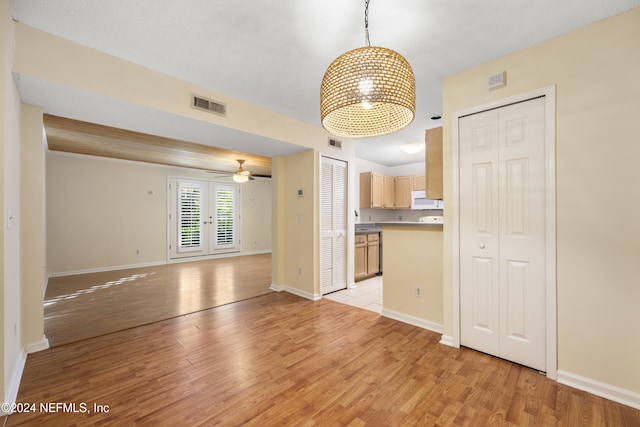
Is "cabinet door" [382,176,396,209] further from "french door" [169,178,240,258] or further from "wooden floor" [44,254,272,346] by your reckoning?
"french door" [169,178,240,258]

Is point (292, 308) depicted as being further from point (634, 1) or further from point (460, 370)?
point (634, 1)

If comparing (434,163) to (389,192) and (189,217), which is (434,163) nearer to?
(389,192)

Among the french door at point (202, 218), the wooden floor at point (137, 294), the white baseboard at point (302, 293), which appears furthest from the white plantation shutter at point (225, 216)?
the white baseboard at point (302, 293)

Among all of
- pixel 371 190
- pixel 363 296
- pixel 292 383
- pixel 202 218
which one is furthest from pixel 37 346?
pixel 371 190

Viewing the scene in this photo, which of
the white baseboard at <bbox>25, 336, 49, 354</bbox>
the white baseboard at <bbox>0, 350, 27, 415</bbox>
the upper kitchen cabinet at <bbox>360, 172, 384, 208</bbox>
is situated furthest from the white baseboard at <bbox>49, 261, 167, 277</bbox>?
the upper kitchen cabinet at <bbox>360, 172, 384, 208</bbox>

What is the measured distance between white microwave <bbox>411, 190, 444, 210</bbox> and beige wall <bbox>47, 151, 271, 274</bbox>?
231 inches

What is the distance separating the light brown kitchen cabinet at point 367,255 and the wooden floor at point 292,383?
83.7 inches

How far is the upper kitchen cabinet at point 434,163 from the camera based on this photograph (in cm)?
288

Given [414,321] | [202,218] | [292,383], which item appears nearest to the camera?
[292,383]

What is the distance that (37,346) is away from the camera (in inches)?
99.7

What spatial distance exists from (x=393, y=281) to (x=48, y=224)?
680cm

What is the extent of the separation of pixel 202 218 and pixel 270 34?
21.7ft

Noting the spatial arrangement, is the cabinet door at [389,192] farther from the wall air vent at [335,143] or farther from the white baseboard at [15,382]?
the white baseboard at [15,382]

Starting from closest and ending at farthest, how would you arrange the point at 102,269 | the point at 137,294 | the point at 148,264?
the point at 137,294, the point at 102,269, the point at 148,264
